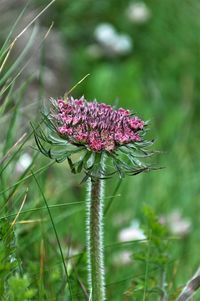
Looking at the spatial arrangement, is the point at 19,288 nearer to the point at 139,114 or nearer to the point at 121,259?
the point at 121,259

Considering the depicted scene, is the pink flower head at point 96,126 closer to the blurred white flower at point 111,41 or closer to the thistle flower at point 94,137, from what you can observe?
the thistle flower at point 94,137

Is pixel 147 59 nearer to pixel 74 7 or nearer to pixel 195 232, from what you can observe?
pixel 74 7

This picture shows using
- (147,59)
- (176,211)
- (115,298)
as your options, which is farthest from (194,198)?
(147,59)

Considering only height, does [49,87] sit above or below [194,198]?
above

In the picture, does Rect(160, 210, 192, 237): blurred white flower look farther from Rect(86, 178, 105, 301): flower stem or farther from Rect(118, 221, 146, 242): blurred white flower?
Rect(86, 178, 105, 301): flower stem

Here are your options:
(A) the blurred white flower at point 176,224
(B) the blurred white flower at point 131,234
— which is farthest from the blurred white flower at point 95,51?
(B) the blurred white flower at point 131,234

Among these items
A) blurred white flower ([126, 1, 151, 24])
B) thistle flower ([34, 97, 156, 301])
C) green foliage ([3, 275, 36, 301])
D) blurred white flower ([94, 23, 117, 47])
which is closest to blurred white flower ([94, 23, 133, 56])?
blurred white flower ([94, 23, 117, 47])
